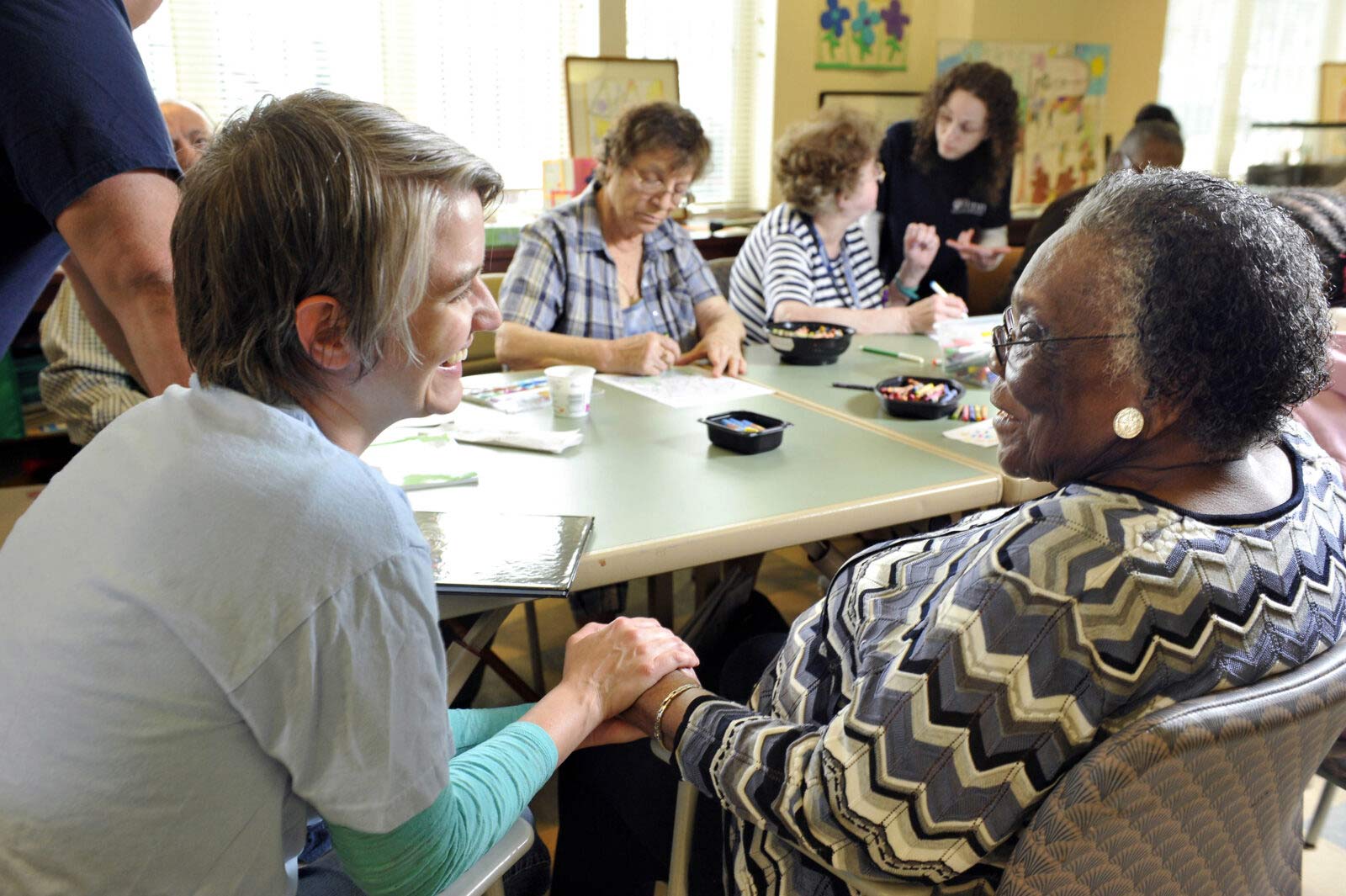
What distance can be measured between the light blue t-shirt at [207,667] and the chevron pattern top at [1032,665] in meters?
0.36

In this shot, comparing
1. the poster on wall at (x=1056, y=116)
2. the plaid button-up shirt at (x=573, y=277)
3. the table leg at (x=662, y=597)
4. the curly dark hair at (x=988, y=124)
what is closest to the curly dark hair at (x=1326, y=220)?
the table leg at (x=662, y=597)

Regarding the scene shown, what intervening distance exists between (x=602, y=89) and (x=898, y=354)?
2.39 m

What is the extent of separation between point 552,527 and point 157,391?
61cm

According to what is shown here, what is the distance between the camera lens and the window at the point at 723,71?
4438 millimetres

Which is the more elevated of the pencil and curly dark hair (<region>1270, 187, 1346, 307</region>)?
curly dark hair (<region>1270, 187, 1346, 307</region>)

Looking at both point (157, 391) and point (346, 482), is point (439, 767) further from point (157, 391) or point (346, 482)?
point (157, 391)

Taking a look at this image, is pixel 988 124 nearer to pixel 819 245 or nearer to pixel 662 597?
pixel 819 245

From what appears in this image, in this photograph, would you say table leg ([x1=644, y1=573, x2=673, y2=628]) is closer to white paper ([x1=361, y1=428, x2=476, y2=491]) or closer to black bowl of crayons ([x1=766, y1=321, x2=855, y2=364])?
white paper ([x1=361, y1=428, x2=476, y2=491])

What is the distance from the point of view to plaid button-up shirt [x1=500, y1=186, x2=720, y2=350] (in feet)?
8.18

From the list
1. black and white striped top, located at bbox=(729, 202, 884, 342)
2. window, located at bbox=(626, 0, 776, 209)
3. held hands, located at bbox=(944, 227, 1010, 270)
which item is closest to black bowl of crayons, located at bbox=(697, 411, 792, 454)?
black and white striped top, located at bbox=(729, 202, 884, 342)

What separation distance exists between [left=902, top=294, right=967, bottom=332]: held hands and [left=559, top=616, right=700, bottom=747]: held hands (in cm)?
186

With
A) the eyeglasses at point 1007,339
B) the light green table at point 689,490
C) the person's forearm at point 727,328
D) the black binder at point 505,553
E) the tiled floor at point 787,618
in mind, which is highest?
the eyeglasses at point 1007,339

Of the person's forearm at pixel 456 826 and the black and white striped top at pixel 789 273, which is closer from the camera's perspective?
the person's forearm at pixel 456 826

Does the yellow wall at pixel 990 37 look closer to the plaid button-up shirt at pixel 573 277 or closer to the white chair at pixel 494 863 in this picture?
the plaid button-up shirt at pixel 573 277
